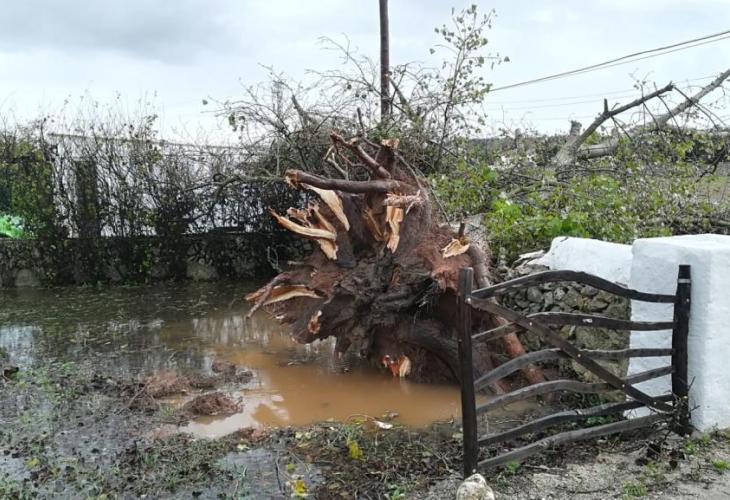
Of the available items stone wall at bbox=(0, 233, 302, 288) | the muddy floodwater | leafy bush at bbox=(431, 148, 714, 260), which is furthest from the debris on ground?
stone wall at bbox=(0, 233, 302, 288)

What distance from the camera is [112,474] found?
13.5 feet

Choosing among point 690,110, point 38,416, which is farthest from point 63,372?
point 690,110

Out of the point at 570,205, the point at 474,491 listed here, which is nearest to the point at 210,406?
the point at 474,491

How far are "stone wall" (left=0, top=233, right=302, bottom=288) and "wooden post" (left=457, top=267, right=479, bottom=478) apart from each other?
27.9 feet

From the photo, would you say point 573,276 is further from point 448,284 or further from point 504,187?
point 504,187

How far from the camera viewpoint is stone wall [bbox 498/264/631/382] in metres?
5.14

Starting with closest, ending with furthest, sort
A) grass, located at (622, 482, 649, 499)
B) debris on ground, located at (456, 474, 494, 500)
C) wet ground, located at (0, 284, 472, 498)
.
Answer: debris on ground, located at (456, 474, 494, 500)
grass, located at (622, 482, 649, 499)
wet ground, located at (0, 284, 472, 498)

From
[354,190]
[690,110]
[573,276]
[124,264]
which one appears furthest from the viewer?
[124,264]

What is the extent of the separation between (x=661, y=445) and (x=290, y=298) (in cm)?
387

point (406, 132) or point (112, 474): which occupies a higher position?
point (406, 132)

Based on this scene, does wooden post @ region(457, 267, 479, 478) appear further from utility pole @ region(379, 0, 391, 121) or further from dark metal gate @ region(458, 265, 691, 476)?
utility pole @ region(379, 0, 391, 121)

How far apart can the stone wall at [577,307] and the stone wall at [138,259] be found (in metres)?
6.60

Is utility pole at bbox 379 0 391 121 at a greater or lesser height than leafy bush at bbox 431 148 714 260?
greater

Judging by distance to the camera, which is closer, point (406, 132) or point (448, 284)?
point (448, 284)
